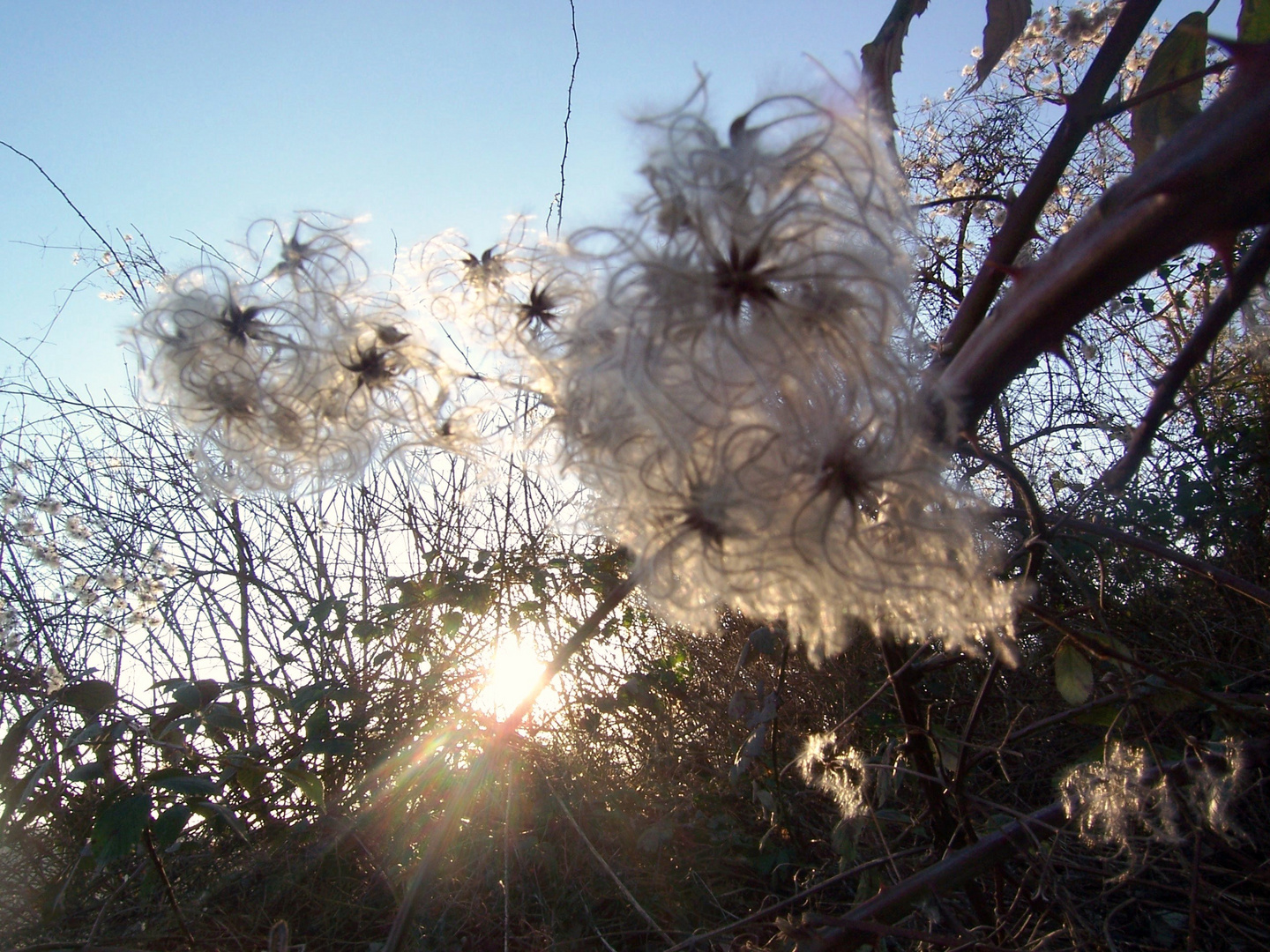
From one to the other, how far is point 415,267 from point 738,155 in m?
0.79

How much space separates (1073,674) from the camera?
1049mm

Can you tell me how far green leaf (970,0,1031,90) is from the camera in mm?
952

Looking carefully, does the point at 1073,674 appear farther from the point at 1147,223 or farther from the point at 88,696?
the point at 88,696

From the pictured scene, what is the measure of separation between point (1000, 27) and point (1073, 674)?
0.87m

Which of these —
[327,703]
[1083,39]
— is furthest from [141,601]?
[1083,39]

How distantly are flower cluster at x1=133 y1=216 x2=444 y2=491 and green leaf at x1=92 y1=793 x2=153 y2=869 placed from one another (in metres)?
0.53

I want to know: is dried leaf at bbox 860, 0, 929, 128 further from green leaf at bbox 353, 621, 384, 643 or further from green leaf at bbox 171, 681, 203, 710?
green leaf at bbox 353, 621, 384, 643

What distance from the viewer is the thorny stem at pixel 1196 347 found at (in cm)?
55

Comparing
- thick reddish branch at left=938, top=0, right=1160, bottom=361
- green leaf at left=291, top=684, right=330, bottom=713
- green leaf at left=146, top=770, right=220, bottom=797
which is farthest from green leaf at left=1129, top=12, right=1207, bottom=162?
green leaf at left=291, top=684, right=330, bottom=713

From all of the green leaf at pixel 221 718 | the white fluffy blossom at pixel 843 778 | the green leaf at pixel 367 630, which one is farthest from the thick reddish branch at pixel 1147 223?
the green leaf at pixel 367 630

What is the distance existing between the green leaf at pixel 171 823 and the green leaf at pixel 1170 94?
170 centimetres

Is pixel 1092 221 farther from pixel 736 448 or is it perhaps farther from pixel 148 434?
pixel 148 434

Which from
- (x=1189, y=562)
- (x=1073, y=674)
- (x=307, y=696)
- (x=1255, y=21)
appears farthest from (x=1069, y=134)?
(x=307, y=696)

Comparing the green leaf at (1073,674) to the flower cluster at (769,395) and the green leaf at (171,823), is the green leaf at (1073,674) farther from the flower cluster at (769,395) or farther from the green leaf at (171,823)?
the green leaf at (171,823)
